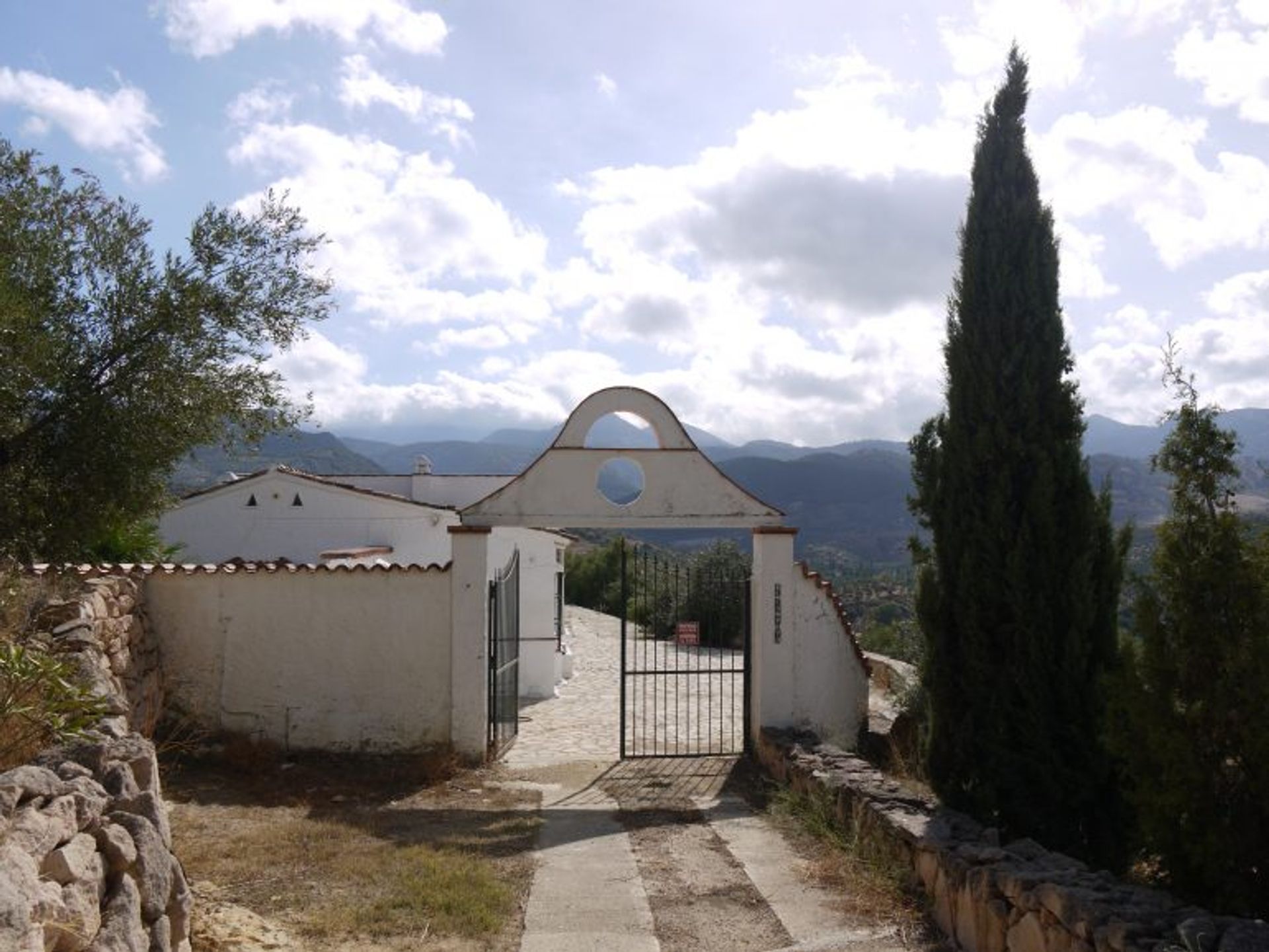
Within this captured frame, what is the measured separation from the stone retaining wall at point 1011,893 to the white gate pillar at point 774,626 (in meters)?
2.56

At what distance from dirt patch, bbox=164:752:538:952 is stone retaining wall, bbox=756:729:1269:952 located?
8.48ft

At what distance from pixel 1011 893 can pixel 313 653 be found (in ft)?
26.8

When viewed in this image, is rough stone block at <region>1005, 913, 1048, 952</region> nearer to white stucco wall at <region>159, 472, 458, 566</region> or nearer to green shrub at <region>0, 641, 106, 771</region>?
green shrub at <region>0, 641, 106, 771</region>

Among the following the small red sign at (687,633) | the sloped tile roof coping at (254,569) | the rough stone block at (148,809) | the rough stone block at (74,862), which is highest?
the sloped tile roof coping at (254,569)

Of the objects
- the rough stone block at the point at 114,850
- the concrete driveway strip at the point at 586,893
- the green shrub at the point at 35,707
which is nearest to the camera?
the rough stone block at the point at 114,850

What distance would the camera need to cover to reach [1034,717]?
712cm

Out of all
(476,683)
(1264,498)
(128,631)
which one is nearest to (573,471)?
(476,683)

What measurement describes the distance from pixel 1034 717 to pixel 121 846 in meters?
5.67

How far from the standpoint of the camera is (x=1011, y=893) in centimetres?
543

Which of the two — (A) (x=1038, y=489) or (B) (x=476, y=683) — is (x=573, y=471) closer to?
(B) (x=476, y=683)

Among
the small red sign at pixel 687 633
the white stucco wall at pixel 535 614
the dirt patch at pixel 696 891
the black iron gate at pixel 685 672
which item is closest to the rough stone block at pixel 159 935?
the dirt patch at pixel 696 891

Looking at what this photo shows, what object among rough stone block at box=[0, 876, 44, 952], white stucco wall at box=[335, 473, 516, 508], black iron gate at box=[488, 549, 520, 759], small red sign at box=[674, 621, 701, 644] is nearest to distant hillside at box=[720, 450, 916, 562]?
white stucco wall at box=[335, 473, 516, 508]

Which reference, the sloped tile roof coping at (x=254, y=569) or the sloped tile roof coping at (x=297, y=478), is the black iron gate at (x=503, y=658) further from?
the sloped tile roof coping at (x=297, y=478)

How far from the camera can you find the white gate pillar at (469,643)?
36.8 ft
